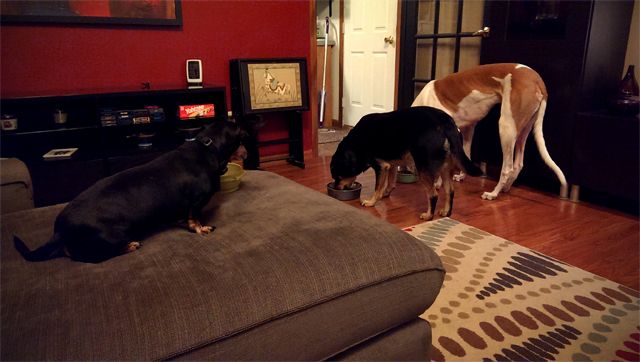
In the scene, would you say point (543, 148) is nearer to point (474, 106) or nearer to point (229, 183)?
point (474, 106)

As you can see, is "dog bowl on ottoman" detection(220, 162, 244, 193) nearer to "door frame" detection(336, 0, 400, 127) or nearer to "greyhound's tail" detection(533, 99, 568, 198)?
"greyhound's tail" detection(533, 99, 568, 198)

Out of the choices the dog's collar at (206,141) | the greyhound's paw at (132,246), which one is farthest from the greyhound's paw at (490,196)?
the greyhound's paw at (132,246)

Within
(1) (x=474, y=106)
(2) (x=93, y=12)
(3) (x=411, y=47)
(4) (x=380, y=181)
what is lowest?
(4) (x=380, y=181)

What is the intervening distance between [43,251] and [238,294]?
56 cm

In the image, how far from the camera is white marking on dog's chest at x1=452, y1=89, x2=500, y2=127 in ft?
9.62

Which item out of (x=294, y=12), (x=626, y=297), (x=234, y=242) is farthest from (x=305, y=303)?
(x=294, y=12)

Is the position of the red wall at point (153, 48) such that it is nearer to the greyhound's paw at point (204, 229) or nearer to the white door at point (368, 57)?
the white door at point (368, 57)

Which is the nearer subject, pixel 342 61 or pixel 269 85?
pixel 269 85

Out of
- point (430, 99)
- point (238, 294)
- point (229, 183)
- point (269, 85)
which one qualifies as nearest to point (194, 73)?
point (269, 85)

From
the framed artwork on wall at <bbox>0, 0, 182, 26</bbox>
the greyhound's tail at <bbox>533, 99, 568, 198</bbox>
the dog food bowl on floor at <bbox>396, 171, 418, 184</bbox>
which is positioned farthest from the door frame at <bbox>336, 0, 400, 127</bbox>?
the framed artwork on wall at <bbox>0, 0, 182, 26</bbox>

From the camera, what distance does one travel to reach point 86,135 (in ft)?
9.81

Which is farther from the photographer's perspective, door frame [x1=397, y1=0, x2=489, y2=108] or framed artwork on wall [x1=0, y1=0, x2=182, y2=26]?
door frame [x1=397, y1=0, x2=489, y2=108]

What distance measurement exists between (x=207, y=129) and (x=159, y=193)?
0.36 m

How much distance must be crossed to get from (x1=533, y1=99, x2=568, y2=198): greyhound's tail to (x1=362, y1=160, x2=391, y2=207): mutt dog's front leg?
104 cm
